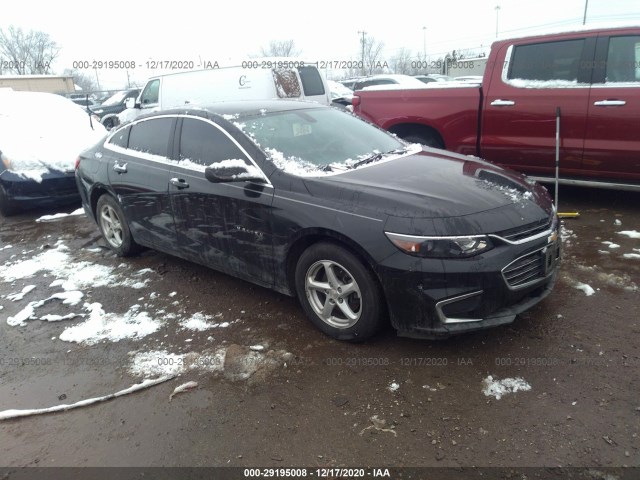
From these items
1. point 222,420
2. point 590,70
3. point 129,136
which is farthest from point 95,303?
point 590,70

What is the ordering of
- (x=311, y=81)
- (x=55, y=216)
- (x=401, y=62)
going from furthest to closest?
(x=401, y=62) < (x=311, y=81) < (x=55, y=216)

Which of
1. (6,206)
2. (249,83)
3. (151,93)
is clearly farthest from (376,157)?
(151,93)

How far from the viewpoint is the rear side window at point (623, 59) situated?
5.01 meters

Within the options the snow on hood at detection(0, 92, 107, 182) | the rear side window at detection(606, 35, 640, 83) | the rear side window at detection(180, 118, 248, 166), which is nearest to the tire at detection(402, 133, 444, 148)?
the rear side window at detection(606, 35, 640, 83)

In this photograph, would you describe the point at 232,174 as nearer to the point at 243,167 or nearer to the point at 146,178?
the point at 243,167

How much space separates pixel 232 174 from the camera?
341 centimetres

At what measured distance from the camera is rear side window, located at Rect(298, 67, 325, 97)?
34.2 ft

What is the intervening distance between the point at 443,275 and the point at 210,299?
210 centimetres

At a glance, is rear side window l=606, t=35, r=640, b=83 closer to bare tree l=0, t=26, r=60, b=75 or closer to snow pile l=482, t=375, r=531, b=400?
snow pile l=482, t=375, r=531, b=400

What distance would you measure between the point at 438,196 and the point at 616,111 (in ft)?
10.6

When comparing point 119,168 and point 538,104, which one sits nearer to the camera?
point 119,168

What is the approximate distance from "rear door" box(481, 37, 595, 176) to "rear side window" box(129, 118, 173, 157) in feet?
12.2

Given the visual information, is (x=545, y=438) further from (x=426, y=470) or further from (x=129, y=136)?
(x=129, y=136)

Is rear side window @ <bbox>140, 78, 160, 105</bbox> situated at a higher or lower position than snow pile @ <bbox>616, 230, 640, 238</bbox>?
higher
